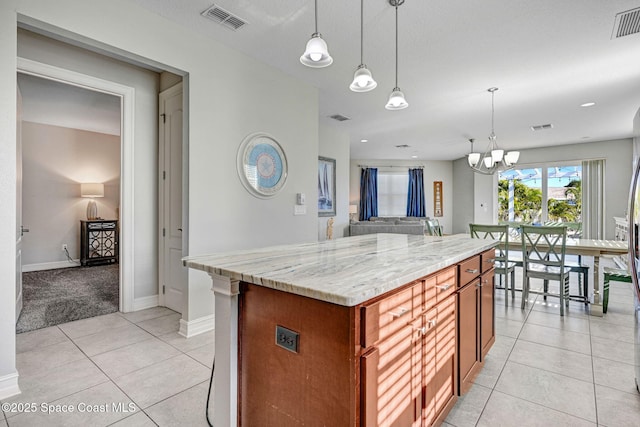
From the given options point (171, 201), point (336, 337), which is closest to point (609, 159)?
point (171, 201)

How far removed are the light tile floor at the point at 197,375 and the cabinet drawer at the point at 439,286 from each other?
0.72 metres

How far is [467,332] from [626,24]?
2.92 meters

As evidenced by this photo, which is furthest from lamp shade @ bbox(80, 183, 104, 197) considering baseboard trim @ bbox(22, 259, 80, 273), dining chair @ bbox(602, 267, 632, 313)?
dining chair @ bbox(602, 267, 632, 313)

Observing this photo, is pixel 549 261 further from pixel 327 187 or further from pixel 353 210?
pixel 353 210

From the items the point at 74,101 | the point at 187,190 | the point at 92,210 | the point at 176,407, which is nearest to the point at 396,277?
the point at 176,407

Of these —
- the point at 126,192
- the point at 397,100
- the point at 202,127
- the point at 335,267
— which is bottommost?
the point at 335,267

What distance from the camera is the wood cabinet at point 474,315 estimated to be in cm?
180

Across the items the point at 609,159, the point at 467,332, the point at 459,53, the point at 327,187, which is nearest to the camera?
the point at 467,332

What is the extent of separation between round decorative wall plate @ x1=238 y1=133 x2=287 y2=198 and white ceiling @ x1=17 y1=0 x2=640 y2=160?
0.87 m

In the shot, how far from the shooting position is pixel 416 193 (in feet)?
33.4

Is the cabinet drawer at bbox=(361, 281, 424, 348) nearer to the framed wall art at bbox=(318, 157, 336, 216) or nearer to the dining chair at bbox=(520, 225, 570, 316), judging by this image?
the dining chair at bbox=(520, 225, 570, 316)

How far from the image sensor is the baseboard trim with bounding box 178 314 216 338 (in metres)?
2.84

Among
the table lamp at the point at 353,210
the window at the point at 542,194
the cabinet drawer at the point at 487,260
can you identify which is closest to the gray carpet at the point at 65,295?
the cabinet drawer at the point at 487,260

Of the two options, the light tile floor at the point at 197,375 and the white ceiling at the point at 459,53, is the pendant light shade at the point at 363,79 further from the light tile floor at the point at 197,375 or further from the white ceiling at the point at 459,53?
the light tile floor at the point at 197,375
